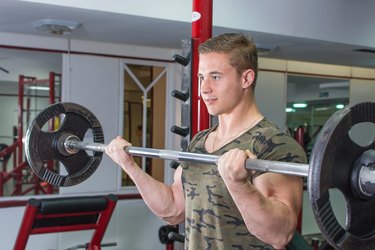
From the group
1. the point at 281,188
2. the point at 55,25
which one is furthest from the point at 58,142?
the point at 55,25

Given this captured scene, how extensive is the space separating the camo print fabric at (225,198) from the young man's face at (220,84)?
0.31ft

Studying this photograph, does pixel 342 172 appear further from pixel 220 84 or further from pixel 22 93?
pixel 22 93

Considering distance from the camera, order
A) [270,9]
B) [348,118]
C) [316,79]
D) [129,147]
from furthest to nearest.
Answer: [316,79] < [270,9] < [129,147] < [348,118]

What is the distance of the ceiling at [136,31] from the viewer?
2504mm

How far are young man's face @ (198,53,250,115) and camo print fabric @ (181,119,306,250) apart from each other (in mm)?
A: 94

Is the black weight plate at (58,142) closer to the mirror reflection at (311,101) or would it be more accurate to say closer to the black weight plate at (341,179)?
the black weight plate at (341,179)

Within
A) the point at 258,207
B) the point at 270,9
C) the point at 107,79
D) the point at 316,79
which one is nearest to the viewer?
the point at 258,207

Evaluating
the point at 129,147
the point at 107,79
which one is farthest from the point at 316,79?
the point at 129,147

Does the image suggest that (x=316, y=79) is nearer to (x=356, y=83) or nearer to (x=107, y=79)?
(x=356, y=83)

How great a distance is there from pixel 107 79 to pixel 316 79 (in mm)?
2331

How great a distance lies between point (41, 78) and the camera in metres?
3.48

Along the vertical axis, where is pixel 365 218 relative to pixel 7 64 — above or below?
below

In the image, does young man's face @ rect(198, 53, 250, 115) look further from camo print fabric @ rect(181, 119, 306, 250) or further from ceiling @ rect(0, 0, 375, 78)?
ceiling @ rect(0, 0, 375, 78)

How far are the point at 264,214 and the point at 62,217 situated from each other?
7.01ft
